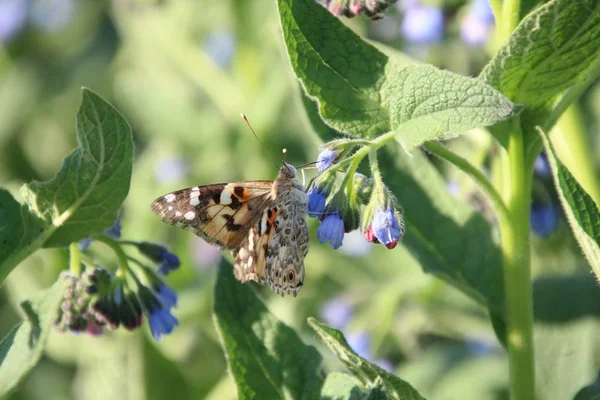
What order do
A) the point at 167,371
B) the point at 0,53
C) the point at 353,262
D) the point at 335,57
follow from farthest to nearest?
1. the point at 0,53
2. the point at 353,262
3. the point at 167,371
4. the point at 335,57

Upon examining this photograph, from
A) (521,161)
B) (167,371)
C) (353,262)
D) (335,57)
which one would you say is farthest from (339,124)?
(353,262)

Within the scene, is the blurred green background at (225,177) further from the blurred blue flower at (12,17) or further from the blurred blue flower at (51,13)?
the blurred blue flower at (51,13)

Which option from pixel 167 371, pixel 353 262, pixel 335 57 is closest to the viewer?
→ pixel 335 57

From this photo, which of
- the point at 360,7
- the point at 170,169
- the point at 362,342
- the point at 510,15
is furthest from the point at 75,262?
the point at 170,169

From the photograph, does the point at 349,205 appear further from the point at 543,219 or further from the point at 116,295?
the point at 543,219

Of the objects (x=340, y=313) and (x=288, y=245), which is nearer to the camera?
(x=288, y=245)

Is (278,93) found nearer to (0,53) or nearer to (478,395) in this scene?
(478,395)
